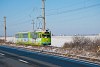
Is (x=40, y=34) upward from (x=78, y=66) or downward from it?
upward

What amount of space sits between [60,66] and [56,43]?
3959 centimetres

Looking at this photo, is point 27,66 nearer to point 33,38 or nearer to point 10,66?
point 10,66

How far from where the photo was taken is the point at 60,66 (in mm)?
15289

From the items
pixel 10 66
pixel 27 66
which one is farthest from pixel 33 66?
pixel 10 66

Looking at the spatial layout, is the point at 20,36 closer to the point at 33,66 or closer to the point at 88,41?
the point at 88,41

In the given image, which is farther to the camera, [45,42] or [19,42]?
[19,42]

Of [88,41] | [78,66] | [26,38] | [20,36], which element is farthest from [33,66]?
[20,36]

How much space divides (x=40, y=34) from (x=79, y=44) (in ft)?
34.5

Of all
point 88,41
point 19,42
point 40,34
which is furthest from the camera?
point 19,42

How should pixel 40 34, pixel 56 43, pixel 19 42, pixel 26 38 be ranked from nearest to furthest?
1. pixel 40 34
2. pixel 26 38
3. pixel 56 43
4. pixel 19 42

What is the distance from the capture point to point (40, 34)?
1763 inches

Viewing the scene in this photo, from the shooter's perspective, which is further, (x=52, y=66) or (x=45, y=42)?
(x=45, y=42)

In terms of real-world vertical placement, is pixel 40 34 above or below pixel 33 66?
above

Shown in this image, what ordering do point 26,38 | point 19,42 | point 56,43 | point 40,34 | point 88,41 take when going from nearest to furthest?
1. point 88,41
2. point 40,34
3. point 26,38
4. point 56,43
5. point 19,42
